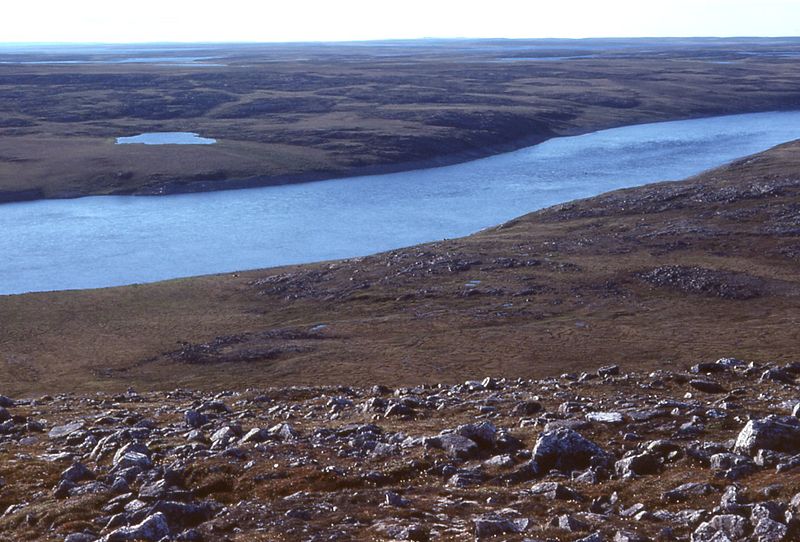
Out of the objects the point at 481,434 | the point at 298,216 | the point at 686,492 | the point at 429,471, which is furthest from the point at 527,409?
the point at 298,216

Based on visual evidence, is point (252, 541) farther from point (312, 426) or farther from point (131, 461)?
point (312, 426)

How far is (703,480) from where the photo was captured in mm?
14273

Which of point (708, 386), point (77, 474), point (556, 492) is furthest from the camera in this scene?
point (708, 386)

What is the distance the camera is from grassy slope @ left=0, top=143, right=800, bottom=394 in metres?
33.4

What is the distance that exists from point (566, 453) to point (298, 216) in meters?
58.9

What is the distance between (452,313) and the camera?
40250 mm

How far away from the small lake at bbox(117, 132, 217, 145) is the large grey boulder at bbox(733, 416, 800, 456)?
3723 inches

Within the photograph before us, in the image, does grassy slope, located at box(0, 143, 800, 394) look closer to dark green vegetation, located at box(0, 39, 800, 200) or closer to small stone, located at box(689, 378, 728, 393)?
small stone, located at box(689, 378, 728, 393)

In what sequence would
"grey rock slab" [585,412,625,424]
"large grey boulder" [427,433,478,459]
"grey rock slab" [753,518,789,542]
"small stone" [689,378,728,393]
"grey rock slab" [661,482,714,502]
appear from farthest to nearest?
"small stone" [689,378,728,393] < "grey rock slab" [585,412,625,424] < "large grey boulder" [427,433,478,459] < "grey rock slab" [661,482,714,502] < "grey rock slab" [753,518,789,542]

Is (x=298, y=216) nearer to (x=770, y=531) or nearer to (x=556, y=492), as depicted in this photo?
(x=556, y=492)

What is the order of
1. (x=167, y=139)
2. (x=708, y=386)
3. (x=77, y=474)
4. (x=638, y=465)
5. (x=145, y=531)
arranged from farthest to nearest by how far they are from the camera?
(x=167, y=139), (x=708, y=386), (x=77, y=474), (x=638, y=465), (x=145, y=531)

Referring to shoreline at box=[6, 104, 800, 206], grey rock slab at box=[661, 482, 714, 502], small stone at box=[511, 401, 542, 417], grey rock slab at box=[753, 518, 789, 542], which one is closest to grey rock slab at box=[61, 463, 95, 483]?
small stone at box=[511, 401, 542, 417]

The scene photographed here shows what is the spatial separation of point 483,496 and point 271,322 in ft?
92.0

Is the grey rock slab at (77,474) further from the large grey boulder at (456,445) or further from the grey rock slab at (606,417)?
the grey rock slab at (606,417)
